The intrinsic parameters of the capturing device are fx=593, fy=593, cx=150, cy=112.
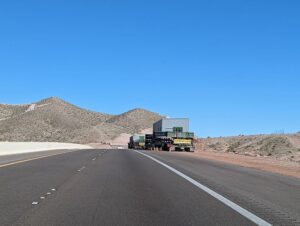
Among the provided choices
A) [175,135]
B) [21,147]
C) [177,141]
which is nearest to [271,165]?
[21,147]

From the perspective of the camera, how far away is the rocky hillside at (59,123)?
505ft

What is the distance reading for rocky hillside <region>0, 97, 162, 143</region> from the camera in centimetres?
15388

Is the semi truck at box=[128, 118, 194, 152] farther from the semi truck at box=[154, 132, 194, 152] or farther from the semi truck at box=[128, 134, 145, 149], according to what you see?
the semi truck at box=[128, 134, 145, 149]

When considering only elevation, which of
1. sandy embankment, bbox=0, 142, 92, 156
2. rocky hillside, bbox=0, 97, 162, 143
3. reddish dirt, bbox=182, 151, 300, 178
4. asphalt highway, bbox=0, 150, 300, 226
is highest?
rocky hillside, bbox=0, 97, 162, 143

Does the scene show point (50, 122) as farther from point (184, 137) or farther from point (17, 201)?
point (17, 201)

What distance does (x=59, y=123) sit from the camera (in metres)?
167

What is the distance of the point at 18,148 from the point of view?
158ft

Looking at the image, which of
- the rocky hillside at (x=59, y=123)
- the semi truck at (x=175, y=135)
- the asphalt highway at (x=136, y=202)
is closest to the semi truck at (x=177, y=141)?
the semi truck at (x=175, y=135)

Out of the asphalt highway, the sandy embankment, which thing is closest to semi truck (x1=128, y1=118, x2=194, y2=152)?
the sandy embankment

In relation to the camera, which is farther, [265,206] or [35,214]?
[265,206]

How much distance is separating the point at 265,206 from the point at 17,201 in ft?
18.0

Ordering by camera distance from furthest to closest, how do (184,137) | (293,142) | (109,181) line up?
(293,142) < (184,137) < (109,181)

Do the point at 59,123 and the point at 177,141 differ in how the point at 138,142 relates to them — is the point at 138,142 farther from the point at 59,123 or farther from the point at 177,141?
the point at 59,123

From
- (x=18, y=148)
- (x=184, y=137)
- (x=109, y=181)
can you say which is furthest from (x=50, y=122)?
(x=109, y=181)
